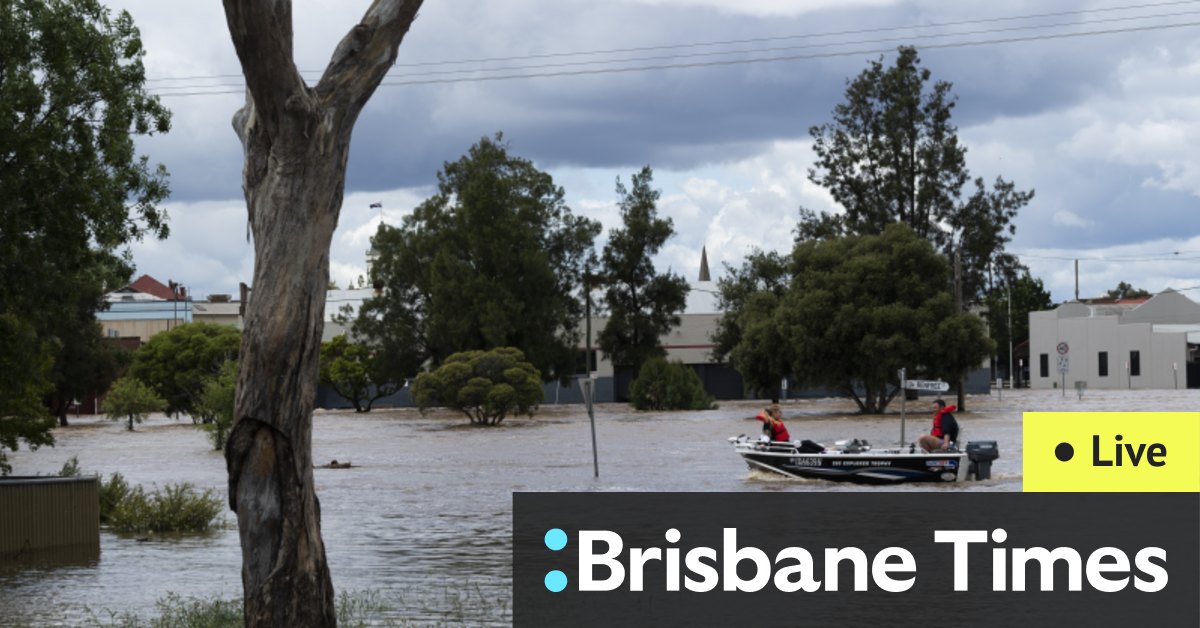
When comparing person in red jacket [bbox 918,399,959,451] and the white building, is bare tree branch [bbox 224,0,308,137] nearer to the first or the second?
person in red jacket [bbox 918,399,959,451]

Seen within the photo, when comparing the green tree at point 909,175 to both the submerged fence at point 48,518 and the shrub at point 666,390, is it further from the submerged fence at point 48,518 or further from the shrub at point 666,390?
the submerged fence at point 48,518

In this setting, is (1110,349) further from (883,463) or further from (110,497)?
(110,497)

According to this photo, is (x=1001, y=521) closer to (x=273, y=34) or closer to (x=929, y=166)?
(x=273, y=34)

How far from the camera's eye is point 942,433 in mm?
31844

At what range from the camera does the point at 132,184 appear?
63.8 feet

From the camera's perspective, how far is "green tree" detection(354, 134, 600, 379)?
83.9 m

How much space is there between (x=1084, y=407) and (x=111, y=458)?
131 ft

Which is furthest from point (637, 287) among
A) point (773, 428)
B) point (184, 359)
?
point (773, 428)

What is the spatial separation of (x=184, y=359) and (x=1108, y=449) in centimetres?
7036

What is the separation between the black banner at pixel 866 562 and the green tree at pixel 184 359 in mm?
58462


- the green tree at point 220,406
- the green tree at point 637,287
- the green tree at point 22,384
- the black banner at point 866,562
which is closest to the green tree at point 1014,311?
the green tree at point 637,287

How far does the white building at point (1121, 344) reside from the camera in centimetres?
10231

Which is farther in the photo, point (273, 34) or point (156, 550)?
point (156, 550)

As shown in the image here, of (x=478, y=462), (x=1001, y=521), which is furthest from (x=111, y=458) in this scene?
(x=1001, y=521)
